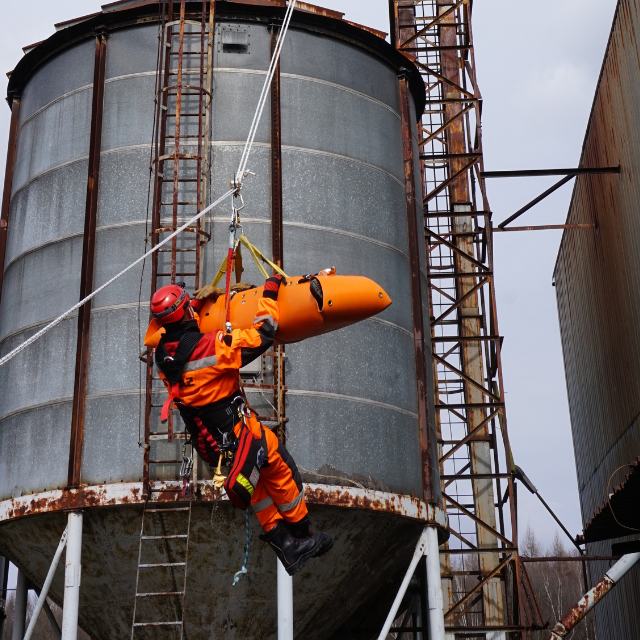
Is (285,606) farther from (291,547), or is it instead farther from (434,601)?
(291,547)

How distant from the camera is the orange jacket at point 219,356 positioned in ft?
27.9

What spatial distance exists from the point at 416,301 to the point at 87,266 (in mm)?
5035

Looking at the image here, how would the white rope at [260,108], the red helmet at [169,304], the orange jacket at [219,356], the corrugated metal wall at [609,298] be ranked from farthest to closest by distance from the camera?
the corrugated metal wall at [609,298] → the white rope at [260,108] → the red helmet at [169,304] → the orange jacket at [219,356]

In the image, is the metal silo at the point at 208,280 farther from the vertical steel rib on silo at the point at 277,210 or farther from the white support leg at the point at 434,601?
the white support leg at the point at 434,601

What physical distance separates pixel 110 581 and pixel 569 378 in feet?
72.0

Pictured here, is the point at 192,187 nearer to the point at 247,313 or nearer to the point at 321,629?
the point at 247,313

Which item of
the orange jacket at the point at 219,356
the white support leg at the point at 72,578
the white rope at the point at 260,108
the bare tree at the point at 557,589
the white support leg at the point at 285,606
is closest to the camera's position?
the orange jacket at the point at 219,356

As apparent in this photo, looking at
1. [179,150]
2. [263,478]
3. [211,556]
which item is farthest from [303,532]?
[179,150]

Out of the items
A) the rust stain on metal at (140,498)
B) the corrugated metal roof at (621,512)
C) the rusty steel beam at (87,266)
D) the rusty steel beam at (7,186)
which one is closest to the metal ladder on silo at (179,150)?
the rust stain on metal at (140,498)

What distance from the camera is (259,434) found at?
8820 millimetres

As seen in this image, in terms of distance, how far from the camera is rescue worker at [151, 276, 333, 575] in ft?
28.1

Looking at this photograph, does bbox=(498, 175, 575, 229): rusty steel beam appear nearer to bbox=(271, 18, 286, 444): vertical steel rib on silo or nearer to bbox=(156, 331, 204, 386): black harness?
bbox=(271, 18, 286, 444): vertical steel rib on silo

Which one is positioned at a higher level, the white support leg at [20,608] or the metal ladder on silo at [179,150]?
the metal ladder on silo at [179,150]

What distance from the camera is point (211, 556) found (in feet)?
41.4
